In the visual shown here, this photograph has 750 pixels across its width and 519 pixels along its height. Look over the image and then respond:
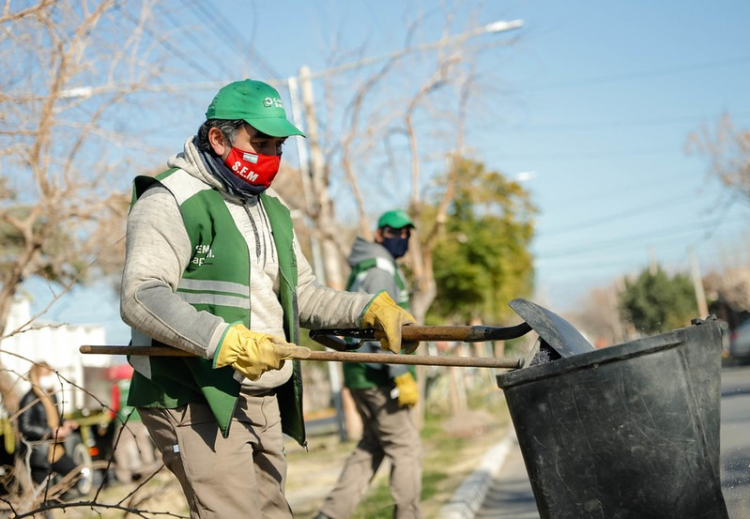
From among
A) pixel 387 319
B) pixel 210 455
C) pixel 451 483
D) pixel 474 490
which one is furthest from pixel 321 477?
pixel 210 455

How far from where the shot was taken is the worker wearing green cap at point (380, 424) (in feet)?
18.5

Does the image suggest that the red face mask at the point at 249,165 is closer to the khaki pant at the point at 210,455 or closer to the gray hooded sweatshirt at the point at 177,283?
the gray hooded sweatshirt at the point at 177,283

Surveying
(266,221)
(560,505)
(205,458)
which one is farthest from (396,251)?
(560,505)

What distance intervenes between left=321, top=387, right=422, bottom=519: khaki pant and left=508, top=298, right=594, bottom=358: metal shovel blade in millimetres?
2754

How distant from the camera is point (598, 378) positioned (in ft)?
8.55

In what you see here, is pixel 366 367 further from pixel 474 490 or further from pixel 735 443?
pixel 735 443

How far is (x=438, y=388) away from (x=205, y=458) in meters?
17.2

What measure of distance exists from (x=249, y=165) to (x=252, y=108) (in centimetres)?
20

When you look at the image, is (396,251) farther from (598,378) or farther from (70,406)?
(70,406)

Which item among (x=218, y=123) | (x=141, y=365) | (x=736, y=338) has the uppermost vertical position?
(x=218, y=123)

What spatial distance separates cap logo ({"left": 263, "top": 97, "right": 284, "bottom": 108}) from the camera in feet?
11.0

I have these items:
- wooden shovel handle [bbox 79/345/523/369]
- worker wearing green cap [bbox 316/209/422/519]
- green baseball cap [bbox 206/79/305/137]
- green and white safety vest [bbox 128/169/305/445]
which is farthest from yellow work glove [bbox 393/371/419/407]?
wooden shovel handle [bbox 79/345/523/369]

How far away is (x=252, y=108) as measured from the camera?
3.31 metres

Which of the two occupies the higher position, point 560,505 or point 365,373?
point 365,373
